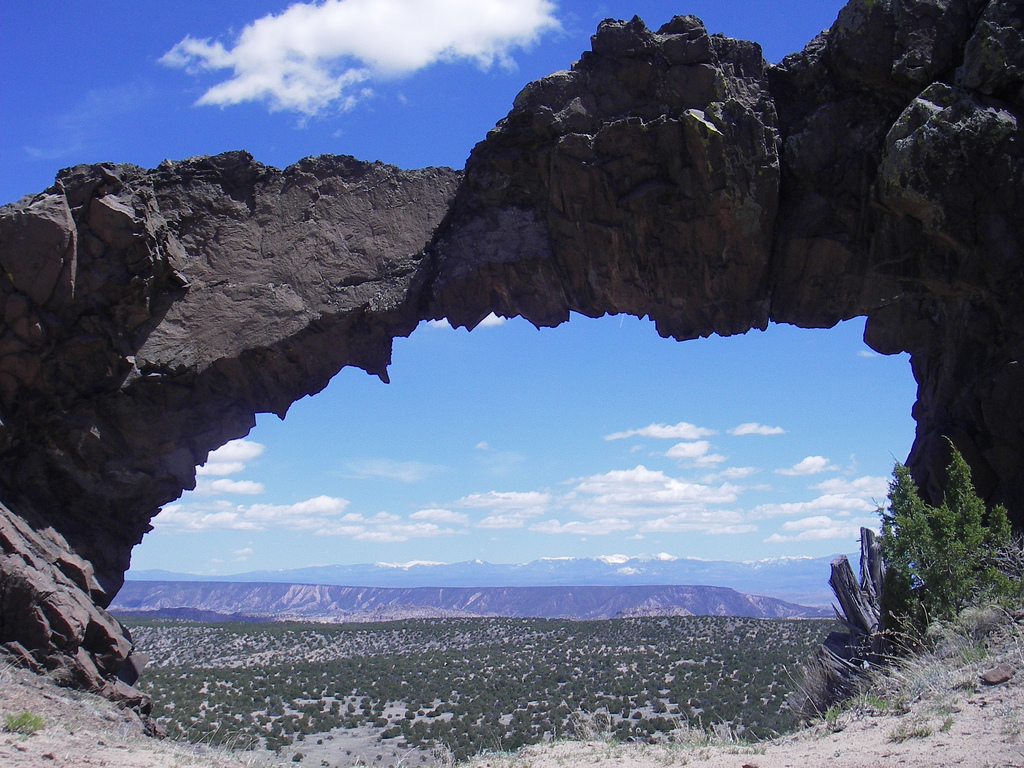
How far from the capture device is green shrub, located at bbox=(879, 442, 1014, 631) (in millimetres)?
8961

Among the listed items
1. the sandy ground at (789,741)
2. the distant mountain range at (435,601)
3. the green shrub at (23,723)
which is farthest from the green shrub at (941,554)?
the distant mountain range at (435,601)

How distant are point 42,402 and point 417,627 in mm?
34324

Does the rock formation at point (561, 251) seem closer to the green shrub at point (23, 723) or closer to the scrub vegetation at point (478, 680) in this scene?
the green shrub at point (23, 723)

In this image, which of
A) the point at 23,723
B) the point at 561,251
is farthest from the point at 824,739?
the point at 561,251

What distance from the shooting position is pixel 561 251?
502 inches

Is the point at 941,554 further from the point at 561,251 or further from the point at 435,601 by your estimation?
the point at 435,601

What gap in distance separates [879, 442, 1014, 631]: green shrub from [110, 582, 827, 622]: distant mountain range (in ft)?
327

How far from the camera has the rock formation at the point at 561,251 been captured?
35.4 ft

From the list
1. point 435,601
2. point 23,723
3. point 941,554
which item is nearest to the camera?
point 23,723

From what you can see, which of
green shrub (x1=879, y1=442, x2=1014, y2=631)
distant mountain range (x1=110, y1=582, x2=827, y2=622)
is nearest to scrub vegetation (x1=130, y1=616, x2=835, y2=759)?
green shrub (x1=879, y1=442, x2=1014, y2=631)

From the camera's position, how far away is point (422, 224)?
13.1m

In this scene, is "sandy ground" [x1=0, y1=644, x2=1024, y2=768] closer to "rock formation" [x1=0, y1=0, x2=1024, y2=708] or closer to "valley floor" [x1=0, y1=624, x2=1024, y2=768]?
"valley floor" [x1=0, y1=624, x2=1024, y2=768]

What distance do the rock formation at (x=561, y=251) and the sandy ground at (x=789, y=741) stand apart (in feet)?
6.28

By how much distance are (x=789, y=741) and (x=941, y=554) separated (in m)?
3.24
